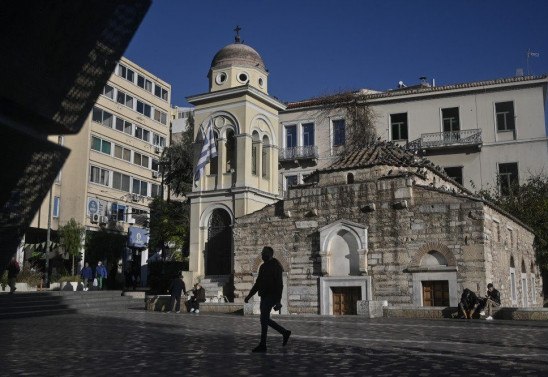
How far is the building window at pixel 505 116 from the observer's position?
33.5 m

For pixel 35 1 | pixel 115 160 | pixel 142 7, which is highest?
pixel 115 160

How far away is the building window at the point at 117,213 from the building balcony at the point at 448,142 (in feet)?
73.5

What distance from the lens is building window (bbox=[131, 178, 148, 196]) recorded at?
155 feet

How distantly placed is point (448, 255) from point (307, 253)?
5167 mm

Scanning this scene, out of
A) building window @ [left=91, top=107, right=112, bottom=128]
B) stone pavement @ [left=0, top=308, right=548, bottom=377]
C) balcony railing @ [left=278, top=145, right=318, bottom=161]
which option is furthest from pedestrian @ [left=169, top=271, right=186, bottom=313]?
building window @ [left=91, top=107, right=112, bottom=128]

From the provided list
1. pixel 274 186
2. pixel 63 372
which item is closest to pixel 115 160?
pixel 274 186

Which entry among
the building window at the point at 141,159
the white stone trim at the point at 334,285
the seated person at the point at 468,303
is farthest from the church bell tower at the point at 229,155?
the building window at the point at 141,159

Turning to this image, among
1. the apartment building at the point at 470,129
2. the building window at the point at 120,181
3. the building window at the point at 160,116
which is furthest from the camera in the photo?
the building window at the point at 160,116

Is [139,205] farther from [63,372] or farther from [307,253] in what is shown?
[63,372]

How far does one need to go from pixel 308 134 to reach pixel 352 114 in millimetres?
3338

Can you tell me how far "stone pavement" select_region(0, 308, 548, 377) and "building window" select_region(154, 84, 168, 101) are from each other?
39.8m

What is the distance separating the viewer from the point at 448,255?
18.5 metres

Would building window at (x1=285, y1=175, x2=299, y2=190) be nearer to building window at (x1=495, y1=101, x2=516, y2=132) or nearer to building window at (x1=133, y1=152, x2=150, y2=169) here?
building window at (x1=495, y1=101, x2=516, y2=132)

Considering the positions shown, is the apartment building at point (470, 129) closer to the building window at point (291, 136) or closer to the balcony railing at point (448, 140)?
the balcony railing at point (448, 140)
